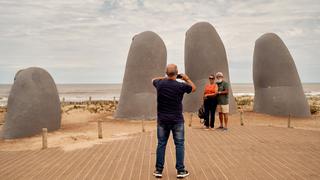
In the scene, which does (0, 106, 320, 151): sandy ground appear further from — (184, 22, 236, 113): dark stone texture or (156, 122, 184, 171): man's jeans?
(156, 122, 184, 171): man's jeans

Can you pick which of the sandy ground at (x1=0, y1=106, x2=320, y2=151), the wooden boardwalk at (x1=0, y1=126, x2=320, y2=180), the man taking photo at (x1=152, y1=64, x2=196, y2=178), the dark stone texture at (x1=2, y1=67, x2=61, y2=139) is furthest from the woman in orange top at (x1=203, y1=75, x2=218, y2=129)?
the dark stone texture at (x1=2, y1=67, x2=61, y2=139)

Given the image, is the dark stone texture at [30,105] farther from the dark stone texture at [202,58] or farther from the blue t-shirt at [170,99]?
the blue t-shirt at [170,99]

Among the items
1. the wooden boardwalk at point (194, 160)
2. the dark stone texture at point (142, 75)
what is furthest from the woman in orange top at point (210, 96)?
the dark stone texture at point (142, 75)

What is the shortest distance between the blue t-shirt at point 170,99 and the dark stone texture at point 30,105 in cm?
1062

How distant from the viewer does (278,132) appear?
1109 cm

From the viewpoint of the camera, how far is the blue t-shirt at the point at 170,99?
5371mm

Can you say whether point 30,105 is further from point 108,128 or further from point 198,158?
point 198,158

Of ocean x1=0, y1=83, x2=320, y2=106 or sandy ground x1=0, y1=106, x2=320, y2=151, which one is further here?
ocean x1=0, y1=83, x2=320, y2=106

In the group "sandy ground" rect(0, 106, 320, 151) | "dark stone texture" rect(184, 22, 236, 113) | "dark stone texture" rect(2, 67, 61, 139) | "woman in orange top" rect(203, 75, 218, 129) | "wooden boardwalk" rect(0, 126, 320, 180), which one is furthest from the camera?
"dark stone texture" rect(184, 22, 236, 113)

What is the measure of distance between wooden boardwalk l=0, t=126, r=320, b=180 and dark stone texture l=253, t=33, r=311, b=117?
32.4ft

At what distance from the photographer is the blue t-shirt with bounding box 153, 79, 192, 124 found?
211 inches

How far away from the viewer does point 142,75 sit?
2002cm

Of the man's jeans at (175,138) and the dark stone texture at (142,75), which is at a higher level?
the dark stone texture at (142,75)

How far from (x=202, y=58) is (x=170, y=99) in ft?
50.1
